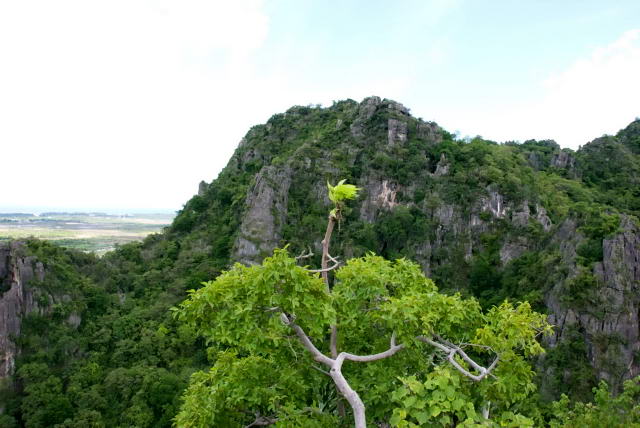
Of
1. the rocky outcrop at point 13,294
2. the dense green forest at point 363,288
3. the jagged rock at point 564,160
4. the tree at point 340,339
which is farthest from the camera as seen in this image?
the jagged rock at point 564,160

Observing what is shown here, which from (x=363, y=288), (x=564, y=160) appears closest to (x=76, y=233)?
(x=564, y=160)

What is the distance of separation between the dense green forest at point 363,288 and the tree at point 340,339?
4 centimetres

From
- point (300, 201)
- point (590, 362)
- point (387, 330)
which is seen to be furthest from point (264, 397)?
point (300, 201)

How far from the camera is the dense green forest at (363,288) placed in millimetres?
5199

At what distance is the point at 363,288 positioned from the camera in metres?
5.66

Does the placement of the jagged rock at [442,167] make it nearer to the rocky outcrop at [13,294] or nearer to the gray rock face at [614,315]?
the gray rock face at [614,315]

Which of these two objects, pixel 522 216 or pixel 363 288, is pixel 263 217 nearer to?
pixel 522 216

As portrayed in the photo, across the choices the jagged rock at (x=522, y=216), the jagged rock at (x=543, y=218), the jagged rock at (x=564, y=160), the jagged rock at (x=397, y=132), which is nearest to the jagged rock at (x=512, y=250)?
the jagged rock at (x=522, y=216)

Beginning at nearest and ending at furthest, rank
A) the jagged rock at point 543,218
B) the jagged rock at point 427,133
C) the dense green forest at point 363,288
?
the dense green forest at point 363,288, the jagged rock at point 543,218, the jagged rock at point 427,133

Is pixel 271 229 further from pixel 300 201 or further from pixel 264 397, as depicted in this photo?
pixel 264 397

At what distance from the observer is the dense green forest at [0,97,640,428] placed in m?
5.20

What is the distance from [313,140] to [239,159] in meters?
12.8

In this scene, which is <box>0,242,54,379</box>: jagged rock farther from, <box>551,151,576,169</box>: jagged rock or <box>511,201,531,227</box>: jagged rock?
<box>551,151,576,169</box>: jagged rock

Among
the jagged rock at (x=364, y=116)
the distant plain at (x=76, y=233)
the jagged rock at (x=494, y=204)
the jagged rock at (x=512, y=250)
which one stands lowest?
the distant plain at (x=76, y=233)
